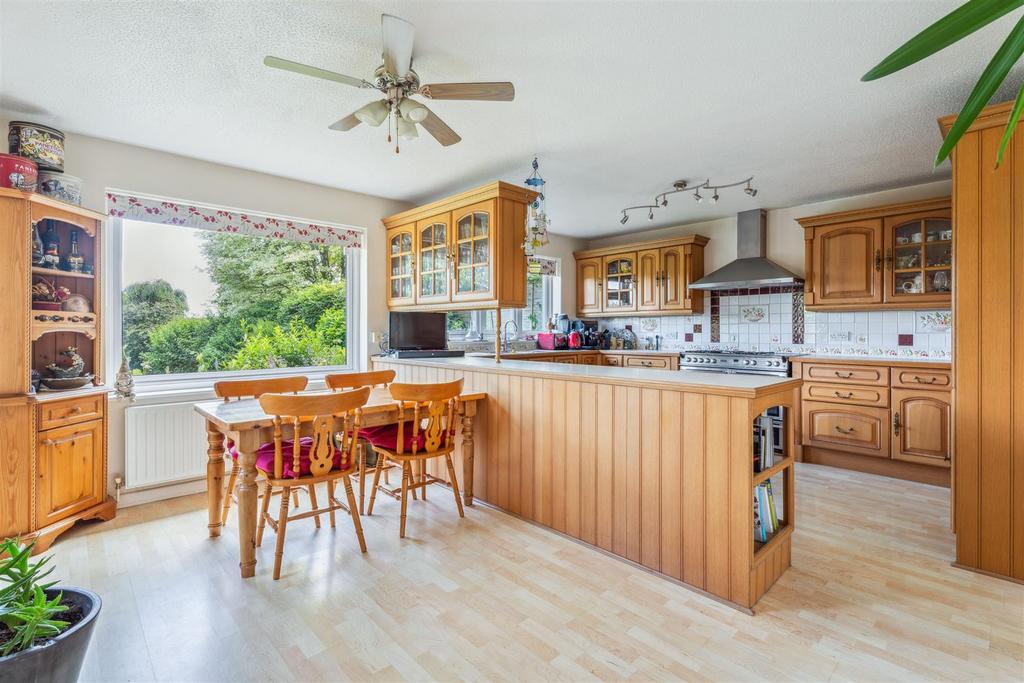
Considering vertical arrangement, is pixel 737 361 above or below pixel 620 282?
below

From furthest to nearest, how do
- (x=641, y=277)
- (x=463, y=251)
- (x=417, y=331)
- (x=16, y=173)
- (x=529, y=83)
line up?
(x=641, y=277)
(x=417, y=331)
(x=463, y=251)
(x=16, y=173)
(x=529, y=83)

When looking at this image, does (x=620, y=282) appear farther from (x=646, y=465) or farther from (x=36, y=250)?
(x=36, y=250)

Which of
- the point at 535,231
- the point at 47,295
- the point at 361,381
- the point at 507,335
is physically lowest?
the point at 361,381

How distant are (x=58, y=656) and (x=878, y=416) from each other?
4.86m

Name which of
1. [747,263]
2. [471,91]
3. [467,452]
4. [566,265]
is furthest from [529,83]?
[566,265]

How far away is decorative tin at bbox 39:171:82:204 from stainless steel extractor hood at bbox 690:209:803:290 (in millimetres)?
4983

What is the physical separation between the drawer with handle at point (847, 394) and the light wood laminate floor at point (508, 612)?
130cm

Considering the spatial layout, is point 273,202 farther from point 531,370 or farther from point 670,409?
point 670,409

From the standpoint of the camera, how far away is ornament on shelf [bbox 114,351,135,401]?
3055mm

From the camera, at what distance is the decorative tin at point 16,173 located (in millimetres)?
2457

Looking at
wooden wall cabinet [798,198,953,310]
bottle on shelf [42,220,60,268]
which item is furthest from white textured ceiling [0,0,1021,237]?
bottle on shelf [42,220,60,268]

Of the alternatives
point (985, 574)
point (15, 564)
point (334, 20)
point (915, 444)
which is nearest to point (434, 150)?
point (334, 20)

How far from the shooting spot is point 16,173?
8.13ft

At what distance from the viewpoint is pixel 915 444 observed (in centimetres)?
367
